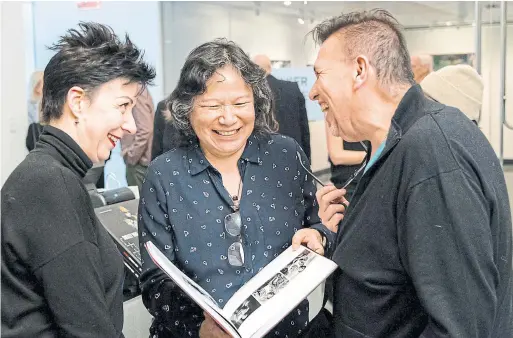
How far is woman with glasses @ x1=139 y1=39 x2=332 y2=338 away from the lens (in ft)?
5.74

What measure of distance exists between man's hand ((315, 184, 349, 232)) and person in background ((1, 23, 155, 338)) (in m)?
0.63

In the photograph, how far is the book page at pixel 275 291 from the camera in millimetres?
1406

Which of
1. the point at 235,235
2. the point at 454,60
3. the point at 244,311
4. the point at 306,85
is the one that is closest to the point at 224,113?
the point at 235,235

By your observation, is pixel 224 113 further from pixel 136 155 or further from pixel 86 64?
pixel 136 155

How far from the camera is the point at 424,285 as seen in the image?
118 cm

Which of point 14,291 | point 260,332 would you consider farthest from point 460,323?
→ point 14,291

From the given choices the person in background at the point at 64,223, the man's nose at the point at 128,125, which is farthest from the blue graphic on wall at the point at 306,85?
the person in background at the point at 64,223

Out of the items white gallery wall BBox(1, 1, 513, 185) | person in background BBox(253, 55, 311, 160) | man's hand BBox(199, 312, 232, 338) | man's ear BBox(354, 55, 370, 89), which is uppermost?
white gallery wall BBox(1, 1, 513, 185)

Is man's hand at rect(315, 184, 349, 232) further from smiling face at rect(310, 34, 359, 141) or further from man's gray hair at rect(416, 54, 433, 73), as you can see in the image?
man's gray hair at rect(416, 54, 433, 73)

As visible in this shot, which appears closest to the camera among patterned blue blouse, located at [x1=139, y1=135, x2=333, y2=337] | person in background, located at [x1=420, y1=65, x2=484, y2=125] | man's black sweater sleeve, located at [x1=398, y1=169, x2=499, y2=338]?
man's black sweater sleeve, located at [x1=398, y1=169, x2=499, y2=338]

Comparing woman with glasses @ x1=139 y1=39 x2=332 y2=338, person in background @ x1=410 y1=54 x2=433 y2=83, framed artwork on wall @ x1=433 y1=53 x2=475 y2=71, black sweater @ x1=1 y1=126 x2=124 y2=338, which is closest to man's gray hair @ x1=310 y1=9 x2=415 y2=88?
woman with glasses @ x1=139 y1=39 x2=332 y2=338

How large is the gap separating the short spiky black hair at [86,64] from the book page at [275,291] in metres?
0.57

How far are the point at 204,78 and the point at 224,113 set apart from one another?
11 centimetres

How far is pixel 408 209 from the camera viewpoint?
3.94 ft
